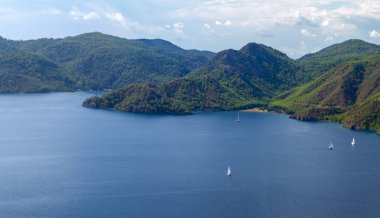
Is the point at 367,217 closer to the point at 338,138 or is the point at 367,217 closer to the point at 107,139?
the point at 338,138

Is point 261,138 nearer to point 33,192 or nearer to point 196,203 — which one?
point 196,203

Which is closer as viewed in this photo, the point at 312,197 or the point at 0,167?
the point at 312,197

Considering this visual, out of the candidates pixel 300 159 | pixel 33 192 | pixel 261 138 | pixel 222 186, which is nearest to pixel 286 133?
pixel 261 138

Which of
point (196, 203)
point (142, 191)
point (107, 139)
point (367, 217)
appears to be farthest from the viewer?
point (107, 139)

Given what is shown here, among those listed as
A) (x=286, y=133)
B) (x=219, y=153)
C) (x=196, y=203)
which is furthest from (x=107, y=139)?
(x=196, y=203)

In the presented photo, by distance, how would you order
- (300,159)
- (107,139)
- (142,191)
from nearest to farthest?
(142,191) → (300,159) → (107,139)

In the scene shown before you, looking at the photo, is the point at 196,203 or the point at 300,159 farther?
the point at 300,159
